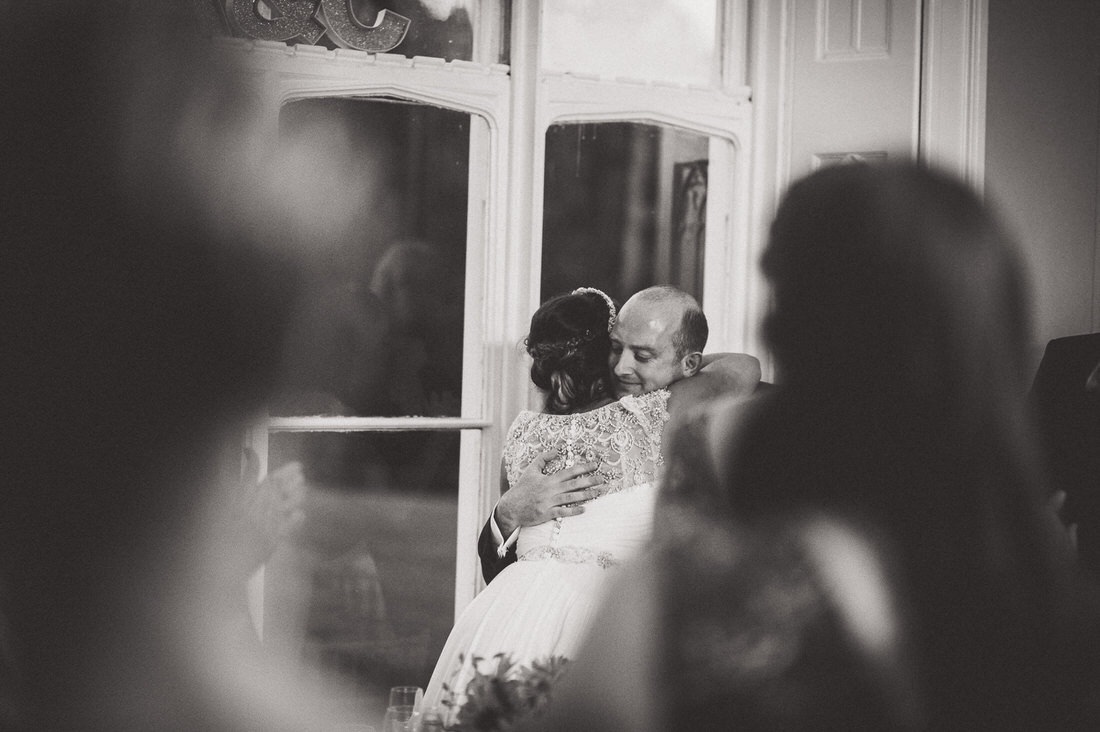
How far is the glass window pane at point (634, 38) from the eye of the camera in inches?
128

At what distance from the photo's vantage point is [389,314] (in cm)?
307

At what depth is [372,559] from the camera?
121 inches

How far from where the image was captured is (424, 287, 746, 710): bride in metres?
2.62

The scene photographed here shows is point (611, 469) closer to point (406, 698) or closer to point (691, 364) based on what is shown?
point (691, 364)

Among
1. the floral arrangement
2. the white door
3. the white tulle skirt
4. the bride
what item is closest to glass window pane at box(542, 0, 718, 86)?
the white door

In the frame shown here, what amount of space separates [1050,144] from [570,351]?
179cm

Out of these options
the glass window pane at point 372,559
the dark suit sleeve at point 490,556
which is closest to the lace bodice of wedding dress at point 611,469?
the dark suit sleeve at point 490,556

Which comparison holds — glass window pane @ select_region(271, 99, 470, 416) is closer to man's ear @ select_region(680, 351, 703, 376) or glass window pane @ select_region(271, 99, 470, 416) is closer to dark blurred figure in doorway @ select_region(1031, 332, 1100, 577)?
man's ear @ select_region(680, 351, 703, 376)

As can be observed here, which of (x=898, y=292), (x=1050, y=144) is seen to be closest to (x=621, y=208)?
(x=1050, y=144)

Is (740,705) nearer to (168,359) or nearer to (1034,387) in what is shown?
A: (168,359)

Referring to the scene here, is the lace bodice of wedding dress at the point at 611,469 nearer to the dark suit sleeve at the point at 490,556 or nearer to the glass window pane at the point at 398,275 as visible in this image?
the dark suit sleeve at the point at 490,556

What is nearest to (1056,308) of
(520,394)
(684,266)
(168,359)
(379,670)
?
(684,266)

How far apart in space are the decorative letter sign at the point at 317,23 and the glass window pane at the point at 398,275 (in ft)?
0.54

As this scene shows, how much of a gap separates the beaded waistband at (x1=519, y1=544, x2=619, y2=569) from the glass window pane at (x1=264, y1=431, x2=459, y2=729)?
0.49m
